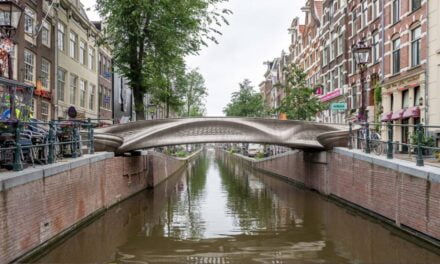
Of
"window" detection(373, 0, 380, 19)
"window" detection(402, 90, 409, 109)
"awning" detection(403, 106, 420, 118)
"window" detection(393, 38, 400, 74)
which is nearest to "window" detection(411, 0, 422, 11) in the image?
"window" detection(393, 38, 400, 74)

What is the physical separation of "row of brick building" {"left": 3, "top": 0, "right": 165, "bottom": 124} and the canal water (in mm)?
7791

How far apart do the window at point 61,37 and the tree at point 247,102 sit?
Result: 35.2 m

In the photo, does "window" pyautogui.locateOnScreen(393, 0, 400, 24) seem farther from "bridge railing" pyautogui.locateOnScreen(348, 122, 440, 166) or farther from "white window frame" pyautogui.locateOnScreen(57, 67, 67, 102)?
"white window frame" pyautogui.locateOnScreen(57, 67, 67, 102)

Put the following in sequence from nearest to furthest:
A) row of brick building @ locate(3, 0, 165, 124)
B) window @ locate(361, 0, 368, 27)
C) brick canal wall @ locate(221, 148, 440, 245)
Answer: brick canal wall @ locate(221, 148, 440, 245)
row of brick building @ locate(3, 0, 165, 124)
window @ locate(361, 0, 368, 27)

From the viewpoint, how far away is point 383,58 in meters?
29.7

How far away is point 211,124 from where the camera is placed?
19.5 metres

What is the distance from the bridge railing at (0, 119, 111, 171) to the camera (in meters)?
9.84

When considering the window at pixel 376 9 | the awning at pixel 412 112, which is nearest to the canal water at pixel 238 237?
the awning at pixel 412 112

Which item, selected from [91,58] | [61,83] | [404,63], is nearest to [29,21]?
[61,83]

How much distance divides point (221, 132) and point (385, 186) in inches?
311

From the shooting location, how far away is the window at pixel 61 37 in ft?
98.2

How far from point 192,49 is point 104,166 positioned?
1257 centimetres

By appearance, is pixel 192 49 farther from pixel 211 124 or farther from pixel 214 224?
pixel 214 224

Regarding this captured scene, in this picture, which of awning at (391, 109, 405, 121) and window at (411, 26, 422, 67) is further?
awning at (391, 109, 405, 121)
